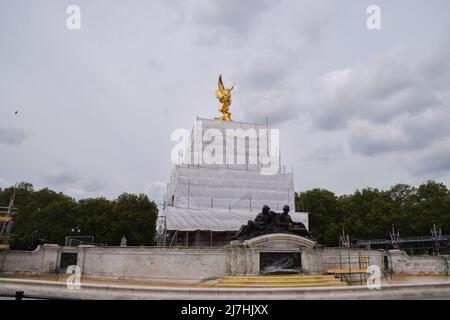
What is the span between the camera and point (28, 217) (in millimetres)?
49875

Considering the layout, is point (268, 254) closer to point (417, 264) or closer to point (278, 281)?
point (278, 281)

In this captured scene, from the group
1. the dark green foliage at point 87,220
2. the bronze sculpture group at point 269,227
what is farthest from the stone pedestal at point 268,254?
the dark green foliage at point 87,220

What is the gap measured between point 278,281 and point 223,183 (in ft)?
65.4

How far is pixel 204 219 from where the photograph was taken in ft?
114

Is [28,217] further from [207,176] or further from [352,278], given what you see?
[352,278]

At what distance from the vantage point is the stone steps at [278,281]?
63.1ft

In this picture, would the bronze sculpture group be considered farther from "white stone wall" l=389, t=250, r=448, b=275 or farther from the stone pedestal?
A: "white stone wall" l=389, t=250, r=448, b=275

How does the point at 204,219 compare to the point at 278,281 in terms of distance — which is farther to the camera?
the point at 204,219

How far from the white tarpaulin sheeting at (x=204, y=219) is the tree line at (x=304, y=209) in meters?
16.4

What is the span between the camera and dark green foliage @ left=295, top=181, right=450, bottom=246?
47562 mm

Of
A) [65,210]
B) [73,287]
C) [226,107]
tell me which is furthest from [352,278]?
[65,210]

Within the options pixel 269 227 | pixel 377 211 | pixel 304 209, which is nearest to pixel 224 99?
pixel 304 209

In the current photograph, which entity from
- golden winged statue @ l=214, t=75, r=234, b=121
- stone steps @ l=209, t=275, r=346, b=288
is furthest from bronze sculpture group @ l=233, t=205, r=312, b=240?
golden winged statue @ l=214, t=75, r=234, b=121
